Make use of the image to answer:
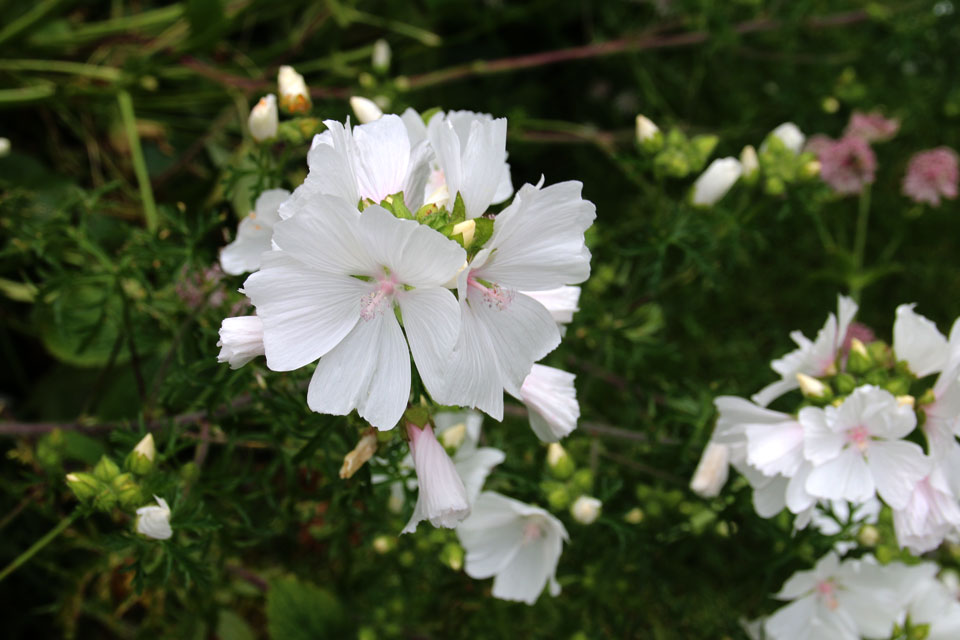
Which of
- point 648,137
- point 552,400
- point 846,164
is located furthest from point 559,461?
point 846,164

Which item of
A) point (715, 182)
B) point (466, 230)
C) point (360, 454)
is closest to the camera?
point (466, 230)

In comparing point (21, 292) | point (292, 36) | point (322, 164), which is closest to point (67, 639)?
point (21, 292)

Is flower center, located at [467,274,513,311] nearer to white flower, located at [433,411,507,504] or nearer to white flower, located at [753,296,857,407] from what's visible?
white flower, located at [433,411,507,504]

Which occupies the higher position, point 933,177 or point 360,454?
point 360,454

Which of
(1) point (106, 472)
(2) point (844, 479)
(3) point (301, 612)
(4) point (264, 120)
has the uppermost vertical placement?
(4) point (264, 120)

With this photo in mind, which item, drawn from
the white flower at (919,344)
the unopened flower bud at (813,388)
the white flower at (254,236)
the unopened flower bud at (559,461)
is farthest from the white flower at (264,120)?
the white flower at (919,344)

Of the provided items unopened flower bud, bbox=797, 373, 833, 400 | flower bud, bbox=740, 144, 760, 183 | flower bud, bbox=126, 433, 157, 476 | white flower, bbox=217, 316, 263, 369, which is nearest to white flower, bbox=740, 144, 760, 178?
flower bud, bbox=740, 144, 760, 183

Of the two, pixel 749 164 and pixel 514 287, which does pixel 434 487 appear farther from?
pixel 749 164

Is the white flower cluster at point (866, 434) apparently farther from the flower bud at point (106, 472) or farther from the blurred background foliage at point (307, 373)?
the flower bud at point (106, 472)
